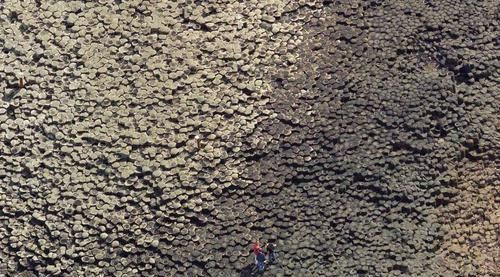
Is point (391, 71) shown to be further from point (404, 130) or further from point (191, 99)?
point (191, 99)

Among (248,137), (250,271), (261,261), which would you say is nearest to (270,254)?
(261,261)

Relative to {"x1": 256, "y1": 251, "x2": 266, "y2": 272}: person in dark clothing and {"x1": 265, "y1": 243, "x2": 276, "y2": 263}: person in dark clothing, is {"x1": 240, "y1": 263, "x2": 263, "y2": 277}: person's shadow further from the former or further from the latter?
{"x1": 265, "y1": 243, "x2": 276, "y2": 263}: person in dark clothing

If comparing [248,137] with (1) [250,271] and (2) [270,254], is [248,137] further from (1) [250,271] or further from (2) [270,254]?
(1) [250,271]

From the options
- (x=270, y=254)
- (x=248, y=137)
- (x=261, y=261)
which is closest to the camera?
(x=261, y=261)

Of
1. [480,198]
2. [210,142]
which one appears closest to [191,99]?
[210,142]

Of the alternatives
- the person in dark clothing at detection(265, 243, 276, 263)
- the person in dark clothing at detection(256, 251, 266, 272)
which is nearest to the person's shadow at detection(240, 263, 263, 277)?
the person in dark clothing at detection(256, 251, 266, 272)

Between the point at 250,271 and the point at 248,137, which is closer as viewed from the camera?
Result: the point at 250,271

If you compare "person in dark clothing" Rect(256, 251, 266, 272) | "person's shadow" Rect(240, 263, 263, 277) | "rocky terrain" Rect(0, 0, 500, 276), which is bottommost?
"person's shadow" Rect(240, 263, 263, 277)
